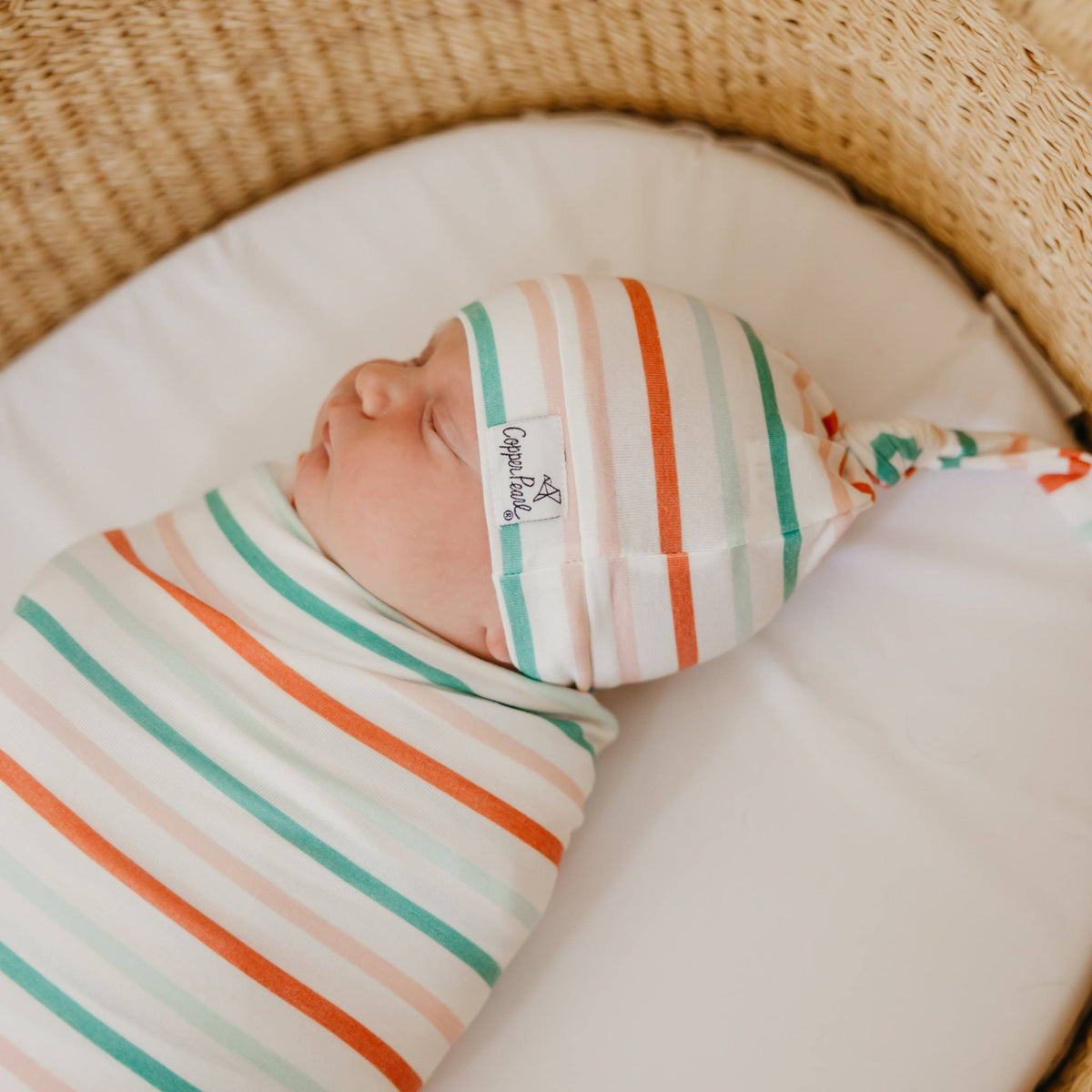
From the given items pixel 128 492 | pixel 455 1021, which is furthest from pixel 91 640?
pixel 455 1021

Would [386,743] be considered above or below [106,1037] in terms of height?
above

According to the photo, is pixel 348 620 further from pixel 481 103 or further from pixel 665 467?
pixel 481 103

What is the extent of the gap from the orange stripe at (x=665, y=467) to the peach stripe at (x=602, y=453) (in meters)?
0.03

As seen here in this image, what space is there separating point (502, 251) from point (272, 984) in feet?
2.51

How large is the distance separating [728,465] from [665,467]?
5 cm

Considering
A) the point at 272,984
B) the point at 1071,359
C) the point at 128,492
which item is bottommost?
the point at 272,984

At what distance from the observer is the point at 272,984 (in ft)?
2.55

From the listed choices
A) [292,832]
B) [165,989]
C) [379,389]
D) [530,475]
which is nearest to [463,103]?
[379,389]

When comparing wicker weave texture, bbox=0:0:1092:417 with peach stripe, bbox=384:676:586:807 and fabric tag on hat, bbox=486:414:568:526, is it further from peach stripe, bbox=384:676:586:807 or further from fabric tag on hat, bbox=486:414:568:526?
peach stripe, bbox=384:676:586:807

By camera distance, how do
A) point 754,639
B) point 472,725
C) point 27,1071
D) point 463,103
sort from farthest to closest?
point 463,103, point 754,639, point 472,725, point 27,1071

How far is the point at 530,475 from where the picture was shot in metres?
0.81

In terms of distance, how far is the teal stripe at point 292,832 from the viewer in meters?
0.81

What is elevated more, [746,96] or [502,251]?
[746,96]

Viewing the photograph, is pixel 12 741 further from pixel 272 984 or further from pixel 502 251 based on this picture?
pixel 502 251
